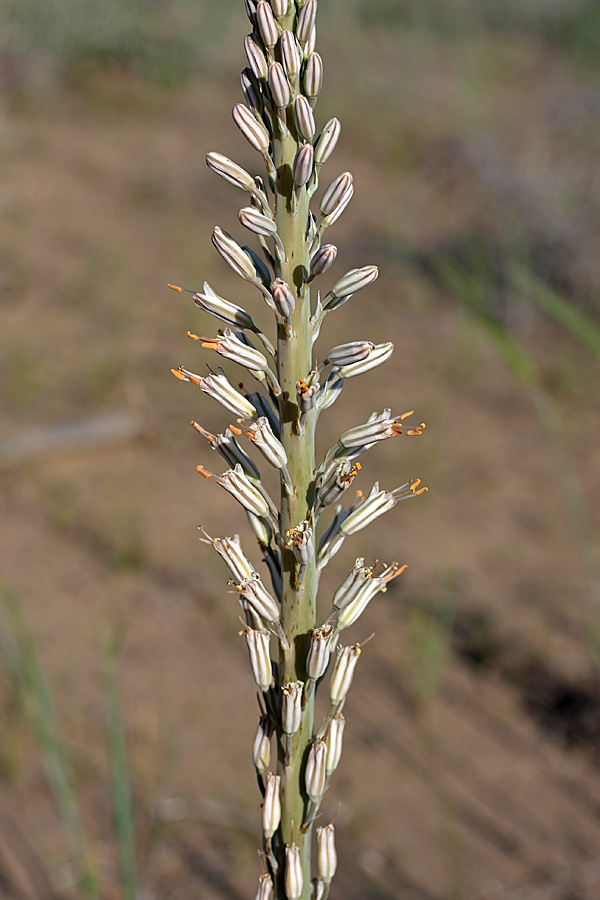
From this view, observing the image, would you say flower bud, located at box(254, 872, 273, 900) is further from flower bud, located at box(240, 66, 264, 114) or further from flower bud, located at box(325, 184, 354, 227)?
flower bud, located at box(240, 66, 264, 114)

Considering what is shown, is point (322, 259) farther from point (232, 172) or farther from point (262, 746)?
point (262, 746)

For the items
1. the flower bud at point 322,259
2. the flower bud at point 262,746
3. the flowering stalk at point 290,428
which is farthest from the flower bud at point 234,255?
the flower bud at point 262,746

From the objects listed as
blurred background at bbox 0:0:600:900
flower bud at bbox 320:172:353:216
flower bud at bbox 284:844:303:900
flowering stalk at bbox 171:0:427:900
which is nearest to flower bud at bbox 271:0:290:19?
flowering stalk at bbox 171:0:427:900

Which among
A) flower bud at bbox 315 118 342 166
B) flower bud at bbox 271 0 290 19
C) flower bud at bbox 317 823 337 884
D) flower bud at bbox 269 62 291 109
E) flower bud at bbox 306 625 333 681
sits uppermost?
flower bud at bbox 271 0 290 19

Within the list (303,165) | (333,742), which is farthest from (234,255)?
(333,742)

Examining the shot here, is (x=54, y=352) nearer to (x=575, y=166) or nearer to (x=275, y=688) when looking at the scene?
(x=575, y=166)

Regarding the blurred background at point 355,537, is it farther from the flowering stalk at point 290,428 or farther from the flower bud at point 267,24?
the flower bud at point 267,24

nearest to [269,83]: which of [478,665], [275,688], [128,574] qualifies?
[275,688]

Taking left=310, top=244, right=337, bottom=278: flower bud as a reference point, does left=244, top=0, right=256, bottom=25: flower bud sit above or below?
above
